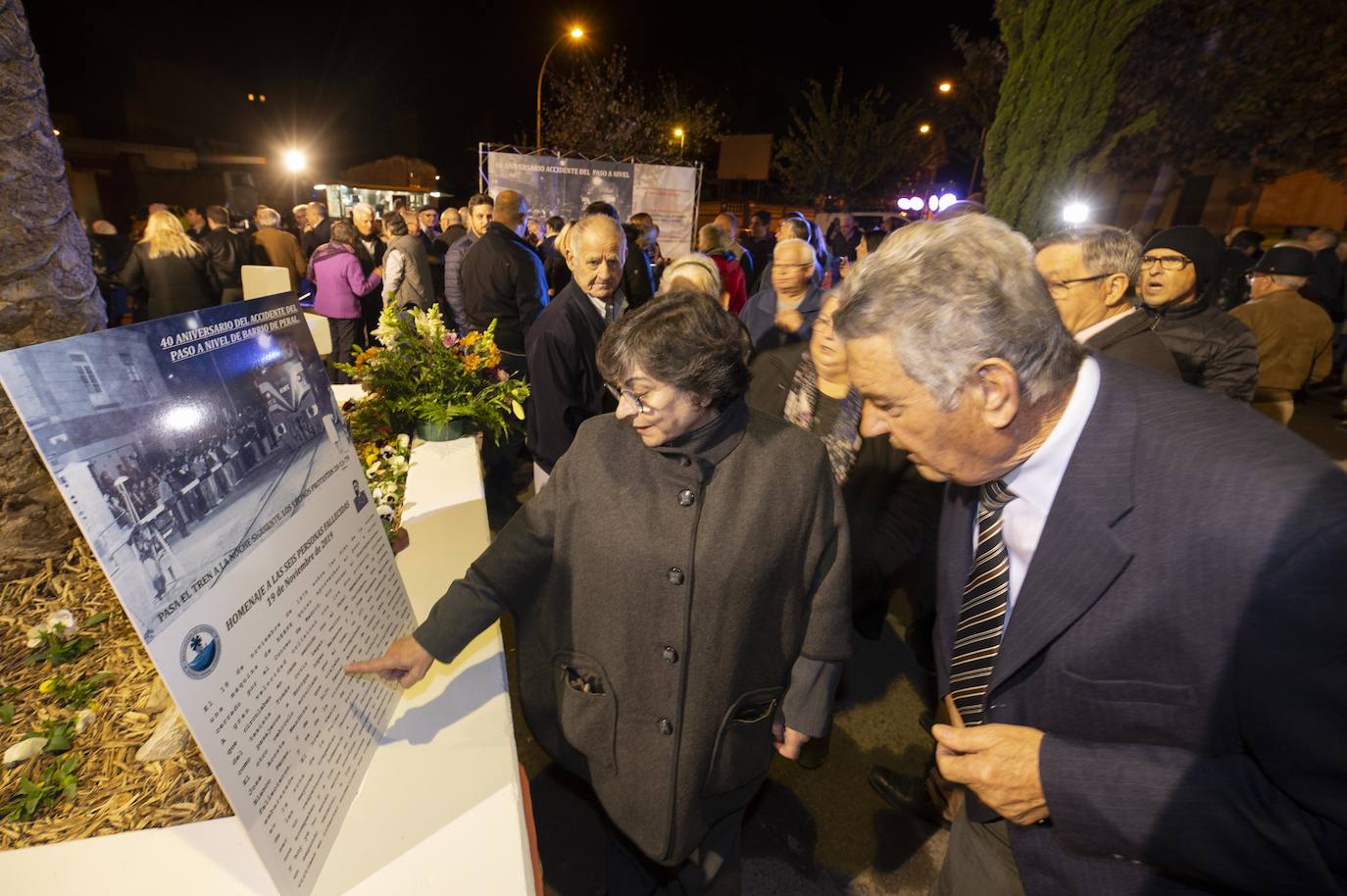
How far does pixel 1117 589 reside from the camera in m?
1.15

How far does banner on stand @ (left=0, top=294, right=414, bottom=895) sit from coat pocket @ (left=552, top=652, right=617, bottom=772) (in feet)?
1.57

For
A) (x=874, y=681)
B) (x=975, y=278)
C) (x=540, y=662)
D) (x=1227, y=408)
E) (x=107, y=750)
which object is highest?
(x=975, y=278)

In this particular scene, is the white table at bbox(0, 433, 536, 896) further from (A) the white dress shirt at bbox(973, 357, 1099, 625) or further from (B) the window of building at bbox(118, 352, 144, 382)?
(A) the white dress shirt at bbox(973, 357, 1099, 625)

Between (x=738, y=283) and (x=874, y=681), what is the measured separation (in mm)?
4617

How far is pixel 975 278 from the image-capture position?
1188 millimetres

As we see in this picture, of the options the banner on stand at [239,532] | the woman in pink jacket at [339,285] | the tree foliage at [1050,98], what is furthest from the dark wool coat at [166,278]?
the tree foliage at [1050,98]

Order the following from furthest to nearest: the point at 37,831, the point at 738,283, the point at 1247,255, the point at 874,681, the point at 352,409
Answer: the point at 1247,255
the point at 738,283
the point at 874,681
the point at 352,409
the point at 37,831

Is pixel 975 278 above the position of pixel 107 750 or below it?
above

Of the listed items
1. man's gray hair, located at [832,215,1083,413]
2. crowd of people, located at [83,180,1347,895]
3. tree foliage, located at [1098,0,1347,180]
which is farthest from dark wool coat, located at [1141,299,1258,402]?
tree foliage, located at [1098,0,1347,180]

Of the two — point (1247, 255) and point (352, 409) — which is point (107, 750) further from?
point (1247, 255)

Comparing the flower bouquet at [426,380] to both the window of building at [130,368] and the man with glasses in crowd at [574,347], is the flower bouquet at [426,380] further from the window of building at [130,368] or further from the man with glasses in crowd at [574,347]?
the window of building at [130,368]

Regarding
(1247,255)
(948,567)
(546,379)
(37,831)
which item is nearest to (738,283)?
(546,379)

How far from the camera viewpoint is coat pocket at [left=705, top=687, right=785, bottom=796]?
177 centimetres

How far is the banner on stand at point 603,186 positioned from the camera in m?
11.3
